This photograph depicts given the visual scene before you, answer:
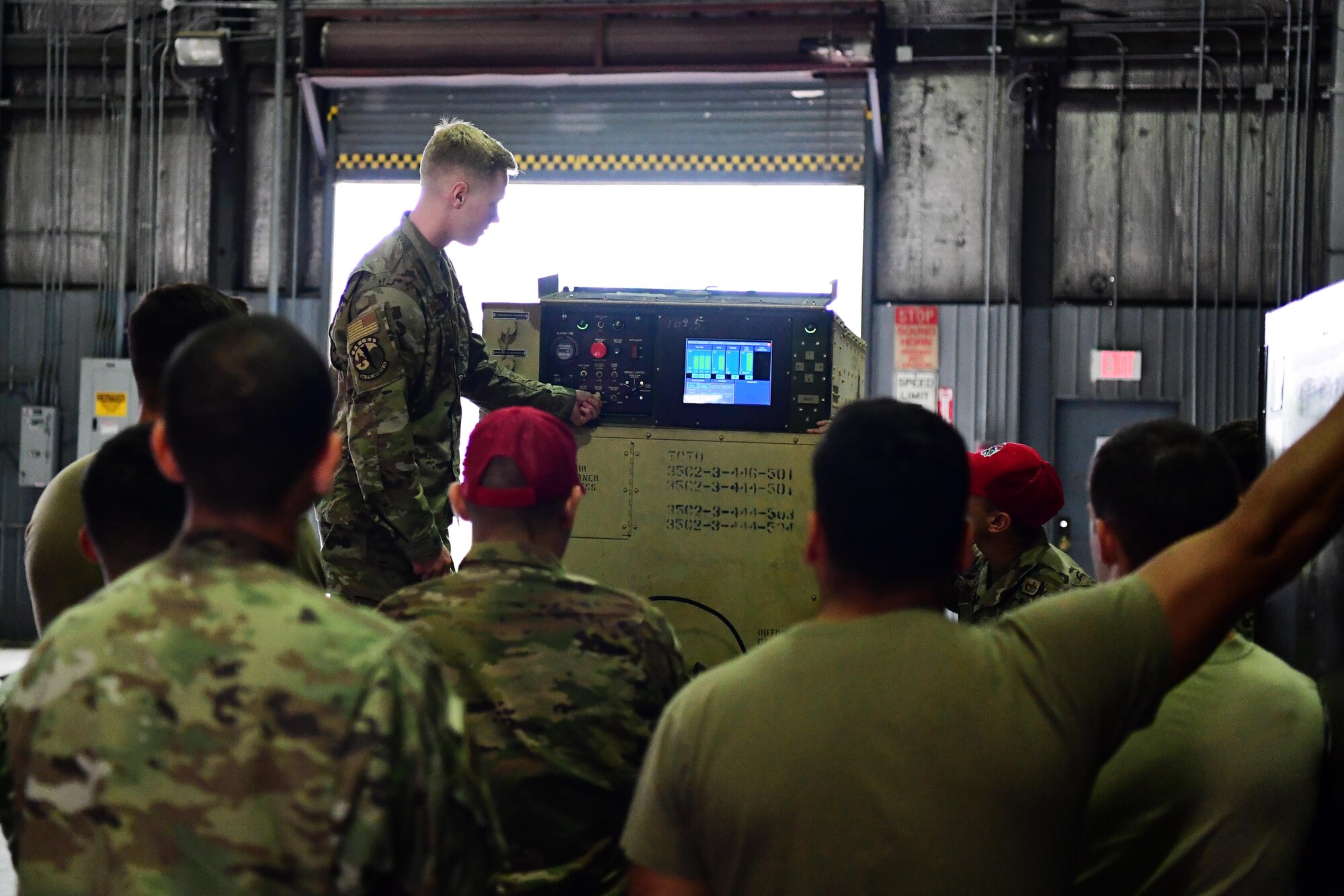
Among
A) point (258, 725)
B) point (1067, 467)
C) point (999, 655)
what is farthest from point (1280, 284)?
point (258, 725)

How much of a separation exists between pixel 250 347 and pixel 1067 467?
6726 mm

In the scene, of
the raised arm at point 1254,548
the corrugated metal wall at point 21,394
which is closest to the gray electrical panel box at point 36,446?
the corrugated metal wall at point 21,394

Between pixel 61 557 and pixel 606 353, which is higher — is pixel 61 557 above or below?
below

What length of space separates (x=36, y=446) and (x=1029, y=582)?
23.8 ft

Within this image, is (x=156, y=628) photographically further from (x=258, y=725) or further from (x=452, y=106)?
(x=452, y=106)

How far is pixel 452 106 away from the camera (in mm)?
7695

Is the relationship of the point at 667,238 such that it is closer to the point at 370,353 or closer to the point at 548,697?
the point at 370,353

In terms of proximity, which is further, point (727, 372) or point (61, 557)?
point (727, 372)

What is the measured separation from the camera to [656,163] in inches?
297

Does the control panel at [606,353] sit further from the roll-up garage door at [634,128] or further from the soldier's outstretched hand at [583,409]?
the roll-up garage door at [634,128]

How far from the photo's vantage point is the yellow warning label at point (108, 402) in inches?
321

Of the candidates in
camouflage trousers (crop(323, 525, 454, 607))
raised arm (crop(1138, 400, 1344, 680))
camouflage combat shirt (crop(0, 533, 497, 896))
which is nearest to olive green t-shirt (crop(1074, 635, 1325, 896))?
raised arm (crop(1138, 400, 1344, 680))

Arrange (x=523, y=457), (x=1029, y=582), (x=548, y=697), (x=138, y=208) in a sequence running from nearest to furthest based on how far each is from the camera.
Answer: (x=548, y=697)
(x=523, y=457)
(x=1029, y=582)
(x=138, y=208)

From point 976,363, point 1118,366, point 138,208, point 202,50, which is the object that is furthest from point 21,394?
point 1118,366
